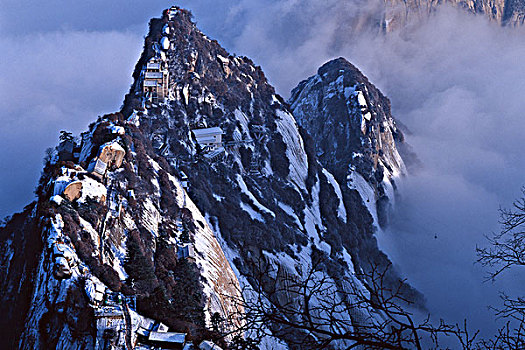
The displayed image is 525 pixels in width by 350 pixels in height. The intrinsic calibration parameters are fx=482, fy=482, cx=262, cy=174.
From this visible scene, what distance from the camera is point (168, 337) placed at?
80.0ft

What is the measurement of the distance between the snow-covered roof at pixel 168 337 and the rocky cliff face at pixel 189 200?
964mm

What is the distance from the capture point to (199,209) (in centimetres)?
5069

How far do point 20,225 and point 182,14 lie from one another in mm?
52184

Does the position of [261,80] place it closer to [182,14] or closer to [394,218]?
[182,14]

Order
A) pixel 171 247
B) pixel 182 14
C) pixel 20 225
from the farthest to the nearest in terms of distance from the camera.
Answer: pixel 182 14 < pixel 171 247 < pixel 20 225

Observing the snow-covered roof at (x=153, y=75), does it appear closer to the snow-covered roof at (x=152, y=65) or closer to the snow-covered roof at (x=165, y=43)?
the snow-covered roof at (x=152, y=65)

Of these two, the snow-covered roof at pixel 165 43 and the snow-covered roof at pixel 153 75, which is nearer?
the snow-covered roof at pixel 153 75

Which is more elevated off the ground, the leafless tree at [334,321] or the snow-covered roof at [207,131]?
the snow-covered roof at [207,131]

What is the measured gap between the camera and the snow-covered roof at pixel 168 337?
79.3 ft

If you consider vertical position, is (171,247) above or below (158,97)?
below

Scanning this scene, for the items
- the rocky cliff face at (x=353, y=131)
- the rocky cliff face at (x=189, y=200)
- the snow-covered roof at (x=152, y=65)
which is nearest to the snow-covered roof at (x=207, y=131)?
the rocky cliff face at (x=189, y=200)

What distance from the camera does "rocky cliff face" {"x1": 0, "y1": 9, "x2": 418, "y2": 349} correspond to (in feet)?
81.6

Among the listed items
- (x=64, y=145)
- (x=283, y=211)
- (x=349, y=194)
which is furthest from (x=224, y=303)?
(x=349, y=194)

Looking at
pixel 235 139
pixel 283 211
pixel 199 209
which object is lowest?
pixel 199 209
